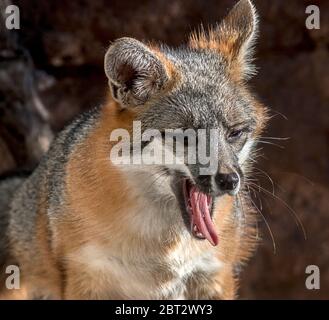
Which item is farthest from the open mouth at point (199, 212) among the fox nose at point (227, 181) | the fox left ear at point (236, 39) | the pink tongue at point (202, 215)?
the fox left ear at point (236, 39)

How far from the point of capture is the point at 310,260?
307 inches

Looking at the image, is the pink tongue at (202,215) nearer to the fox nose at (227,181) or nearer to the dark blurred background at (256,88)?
the fox nose at (227,181)

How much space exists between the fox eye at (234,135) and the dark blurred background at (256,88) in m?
2.15

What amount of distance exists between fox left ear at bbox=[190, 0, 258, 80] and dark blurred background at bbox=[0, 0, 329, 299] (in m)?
1.84

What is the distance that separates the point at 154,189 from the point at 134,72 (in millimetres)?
658

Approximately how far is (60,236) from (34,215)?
0.70 meters

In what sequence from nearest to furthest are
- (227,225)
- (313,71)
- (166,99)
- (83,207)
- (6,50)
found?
(166,99)
(83,207)
(227,225)
(6,50)
(313,71)

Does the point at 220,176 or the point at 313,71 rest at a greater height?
the point at 313,71

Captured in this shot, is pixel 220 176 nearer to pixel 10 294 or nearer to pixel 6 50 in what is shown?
pixel 10 294

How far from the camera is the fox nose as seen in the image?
393 cm

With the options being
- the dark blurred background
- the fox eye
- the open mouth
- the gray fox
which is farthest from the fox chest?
the dark blurred background

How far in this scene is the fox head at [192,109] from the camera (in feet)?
13.3

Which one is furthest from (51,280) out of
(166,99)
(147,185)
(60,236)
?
(166,99)

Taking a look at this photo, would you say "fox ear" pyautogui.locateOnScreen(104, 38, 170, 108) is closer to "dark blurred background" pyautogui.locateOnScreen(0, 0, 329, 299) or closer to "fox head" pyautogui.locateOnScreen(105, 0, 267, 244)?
"fox head" pyautogui.locateOnScreen(105, 0, 267, 244)
